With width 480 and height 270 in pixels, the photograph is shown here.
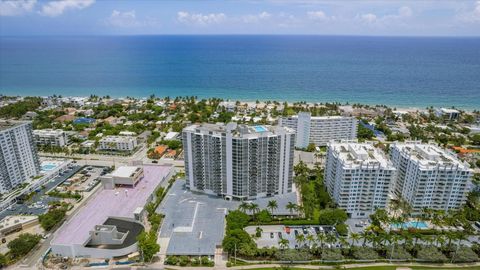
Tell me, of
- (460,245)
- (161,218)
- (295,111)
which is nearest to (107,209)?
(161,218)

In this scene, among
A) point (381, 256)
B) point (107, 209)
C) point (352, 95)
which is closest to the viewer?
point (381, 256)

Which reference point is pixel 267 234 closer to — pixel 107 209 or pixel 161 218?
pixel 161 218

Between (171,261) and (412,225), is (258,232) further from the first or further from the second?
(412,225)

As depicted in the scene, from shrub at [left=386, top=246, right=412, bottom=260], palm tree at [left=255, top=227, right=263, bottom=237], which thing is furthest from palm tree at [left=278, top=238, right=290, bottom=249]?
shrub at [left=386, top=246, right=412, bottom=260]

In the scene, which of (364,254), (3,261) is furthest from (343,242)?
(3,261)

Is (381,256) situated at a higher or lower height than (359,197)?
lower

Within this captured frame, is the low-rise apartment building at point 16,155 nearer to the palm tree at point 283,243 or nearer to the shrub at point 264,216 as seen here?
the shrub at point 264,216
